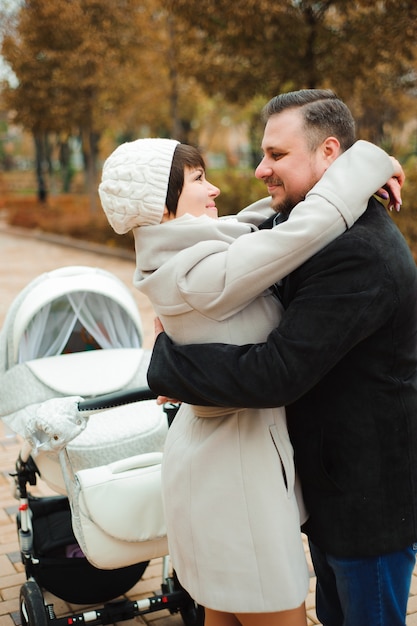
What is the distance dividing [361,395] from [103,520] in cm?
110

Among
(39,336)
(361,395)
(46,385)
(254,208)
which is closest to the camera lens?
(361,395)

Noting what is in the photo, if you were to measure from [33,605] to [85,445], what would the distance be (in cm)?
61

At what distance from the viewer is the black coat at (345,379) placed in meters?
1.83

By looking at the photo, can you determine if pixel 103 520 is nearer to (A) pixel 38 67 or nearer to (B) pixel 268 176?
(B) pixel 268 176

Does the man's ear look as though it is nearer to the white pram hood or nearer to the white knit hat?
the white knit hat

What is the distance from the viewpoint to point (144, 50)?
2006 cm

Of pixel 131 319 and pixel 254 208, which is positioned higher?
pixel 254 208

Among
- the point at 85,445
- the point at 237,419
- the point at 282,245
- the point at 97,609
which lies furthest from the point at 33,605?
the point at 282,245

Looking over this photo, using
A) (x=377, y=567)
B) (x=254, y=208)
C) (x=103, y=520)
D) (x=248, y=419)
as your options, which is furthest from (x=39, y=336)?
(x=377, y=567)

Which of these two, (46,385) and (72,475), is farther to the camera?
(46,385)

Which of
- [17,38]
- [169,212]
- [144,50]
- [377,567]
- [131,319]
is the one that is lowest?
[377,567]

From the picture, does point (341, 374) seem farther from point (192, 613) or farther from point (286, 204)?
point (192, 613)

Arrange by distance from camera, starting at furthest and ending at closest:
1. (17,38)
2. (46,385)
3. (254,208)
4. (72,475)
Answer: (17,38)
(46,385)
(72,475)
(254,208)

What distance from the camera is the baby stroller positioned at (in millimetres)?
2672
